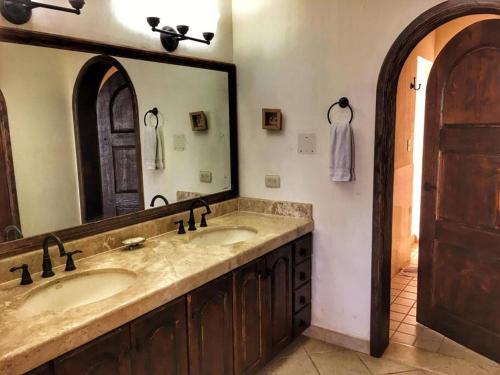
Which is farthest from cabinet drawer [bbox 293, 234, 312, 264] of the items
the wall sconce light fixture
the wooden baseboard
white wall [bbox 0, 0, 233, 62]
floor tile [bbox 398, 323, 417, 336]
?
the wall sconce light fixture

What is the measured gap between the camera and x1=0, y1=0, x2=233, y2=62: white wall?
185cm

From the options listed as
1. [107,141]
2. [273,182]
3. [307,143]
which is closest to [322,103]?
[307,143]

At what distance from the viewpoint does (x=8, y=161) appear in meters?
1.73

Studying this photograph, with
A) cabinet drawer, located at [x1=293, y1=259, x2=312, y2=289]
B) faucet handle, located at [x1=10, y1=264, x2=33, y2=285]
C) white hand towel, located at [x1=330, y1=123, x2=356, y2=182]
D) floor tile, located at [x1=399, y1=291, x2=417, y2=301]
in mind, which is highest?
white hand towel, located at [x1=330, y1=123, x2=356, y2=182]

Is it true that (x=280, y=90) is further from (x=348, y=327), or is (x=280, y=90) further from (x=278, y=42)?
(x=348, y=327)

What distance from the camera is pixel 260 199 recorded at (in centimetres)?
289

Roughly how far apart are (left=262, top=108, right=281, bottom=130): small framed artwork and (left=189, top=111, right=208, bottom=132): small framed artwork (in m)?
0.39

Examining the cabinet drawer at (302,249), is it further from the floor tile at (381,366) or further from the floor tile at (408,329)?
the floor tile at (408,329)

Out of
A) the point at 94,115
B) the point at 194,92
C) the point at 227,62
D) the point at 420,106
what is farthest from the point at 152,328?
the point at 420,106

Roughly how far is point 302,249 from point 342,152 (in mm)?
659

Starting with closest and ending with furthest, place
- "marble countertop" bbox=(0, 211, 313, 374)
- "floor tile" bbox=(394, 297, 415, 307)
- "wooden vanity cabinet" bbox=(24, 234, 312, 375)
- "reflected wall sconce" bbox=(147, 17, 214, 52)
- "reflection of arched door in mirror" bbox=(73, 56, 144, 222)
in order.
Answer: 1. "marble countertop" bbox=(0, 211, 313, 374)
2. "wooden vanity cabinet" bbox=(24, 234, 312, 375)
3. "reflection of arched door in mirror" bbox=(73, 56, 144, 222)
4. "reflected wall sconce" bbox=(147, 17, 214, 52)
5. "floor tile" bbox=(394, 297, 415, 307)

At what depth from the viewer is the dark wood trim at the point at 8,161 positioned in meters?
1.70

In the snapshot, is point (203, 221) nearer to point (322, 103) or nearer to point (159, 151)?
point (159, 151)

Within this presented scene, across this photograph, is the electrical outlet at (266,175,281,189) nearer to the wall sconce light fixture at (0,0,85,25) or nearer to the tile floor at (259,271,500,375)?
the tile floor at (259,271,500,375)
